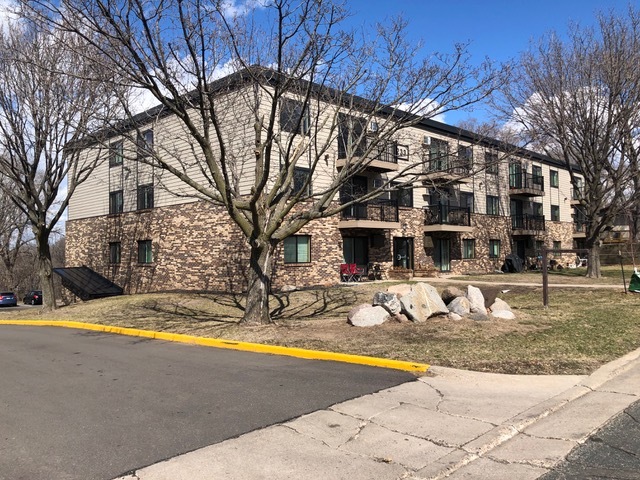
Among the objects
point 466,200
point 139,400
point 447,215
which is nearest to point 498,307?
point 139,400

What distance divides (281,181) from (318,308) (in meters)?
4.75

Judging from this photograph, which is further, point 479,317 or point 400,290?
point 400,290

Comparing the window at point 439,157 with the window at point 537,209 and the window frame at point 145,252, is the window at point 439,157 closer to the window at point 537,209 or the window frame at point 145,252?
the window frame at point 145,252

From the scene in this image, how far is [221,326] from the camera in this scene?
495 inches

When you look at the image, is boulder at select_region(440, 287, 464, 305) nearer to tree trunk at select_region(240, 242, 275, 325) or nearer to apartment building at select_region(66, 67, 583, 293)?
tree trunk at select_region(240, 242, 275, 325)

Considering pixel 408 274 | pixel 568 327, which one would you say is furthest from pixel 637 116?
pixel 568 327

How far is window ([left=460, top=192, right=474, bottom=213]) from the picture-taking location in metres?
31.2

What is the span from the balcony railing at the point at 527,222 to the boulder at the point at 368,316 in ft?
88.1

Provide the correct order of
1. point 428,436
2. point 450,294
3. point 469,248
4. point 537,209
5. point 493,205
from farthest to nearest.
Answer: point 537,209 → point 493,205 → point 469,248 → point 450,294 → point 428,436

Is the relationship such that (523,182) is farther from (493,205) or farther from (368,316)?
(368,316)

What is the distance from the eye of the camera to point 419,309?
11.3 meters

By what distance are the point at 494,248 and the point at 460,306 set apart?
2383 centimetres

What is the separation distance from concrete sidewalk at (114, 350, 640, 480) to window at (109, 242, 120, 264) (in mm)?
24615

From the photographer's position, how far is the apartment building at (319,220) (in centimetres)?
2067
